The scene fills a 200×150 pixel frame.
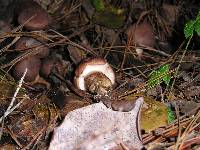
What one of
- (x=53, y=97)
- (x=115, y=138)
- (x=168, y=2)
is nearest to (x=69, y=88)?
(x=53, y=97)

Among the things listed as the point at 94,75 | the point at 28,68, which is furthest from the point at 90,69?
the point at 28,68

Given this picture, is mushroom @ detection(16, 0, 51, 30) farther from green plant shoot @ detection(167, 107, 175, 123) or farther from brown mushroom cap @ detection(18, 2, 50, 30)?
green plant shoot @ detection(167, 107, 175, 123)

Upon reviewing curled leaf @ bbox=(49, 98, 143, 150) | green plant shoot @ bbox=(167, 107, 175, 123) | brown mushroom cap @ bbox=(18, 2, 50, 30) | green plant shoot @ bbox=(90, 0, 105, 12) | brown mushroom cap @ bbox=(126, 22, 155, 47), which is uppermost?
brown mushroom cap @ bbox=(18, 2, 50, 30)

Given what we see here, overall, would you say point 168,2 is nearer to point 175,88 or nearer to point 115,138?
point 175,88

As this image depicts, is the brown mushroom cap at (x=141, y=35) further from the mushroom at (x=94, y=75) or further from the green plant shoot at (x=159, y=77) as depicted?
the green plant shoot at (x=159, y=77)

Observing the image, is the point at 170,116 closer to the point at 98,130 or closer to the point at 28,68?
the point at 98,130

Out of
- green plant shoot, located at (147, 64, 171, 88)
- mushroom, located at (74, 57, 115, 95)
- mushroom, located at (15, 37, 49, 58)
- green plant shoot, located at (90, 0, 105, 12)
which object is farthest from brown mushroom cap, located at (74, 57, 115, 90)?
green plant shoot, located at (90, 0, 105, 12)
